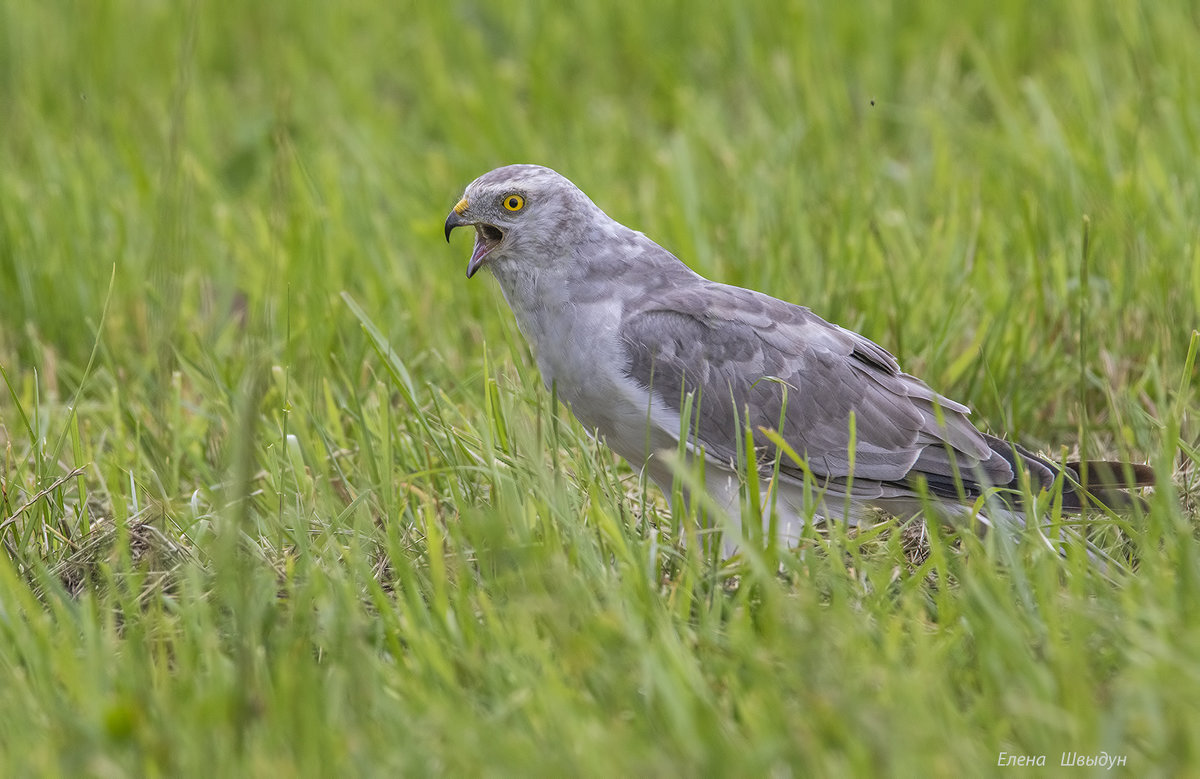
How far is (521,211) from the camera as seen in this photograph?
4195mm

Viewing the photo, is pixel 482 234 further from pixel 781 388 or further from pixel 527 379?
pixel 781 388

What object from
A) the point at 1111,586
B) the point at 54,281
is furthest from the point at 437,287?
the point at 1111,586

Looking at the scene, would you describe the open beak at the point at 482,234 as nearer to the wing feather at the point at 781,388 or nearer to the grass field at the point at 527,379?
the grass field at the point at 527,379

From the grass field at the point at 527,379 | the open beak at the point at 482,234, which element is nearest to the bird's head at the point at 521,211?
the open beak at the point at 482,234

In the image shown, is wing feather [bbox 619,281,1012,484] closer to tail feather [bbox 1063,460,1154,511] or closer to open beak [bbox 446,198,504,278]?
tail feather [bbox 1063,460,1154,511]

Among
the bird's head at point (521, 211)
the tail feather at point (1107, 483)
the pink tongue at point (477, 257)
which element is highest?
the bird's head at point (521, 211)

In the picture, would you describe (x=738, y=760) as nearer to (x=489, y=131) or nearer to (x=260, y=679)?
(x=260, y=679)

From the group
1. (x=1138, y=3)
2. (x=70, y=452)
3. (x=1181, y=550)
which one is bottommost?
(x=70, y=452)

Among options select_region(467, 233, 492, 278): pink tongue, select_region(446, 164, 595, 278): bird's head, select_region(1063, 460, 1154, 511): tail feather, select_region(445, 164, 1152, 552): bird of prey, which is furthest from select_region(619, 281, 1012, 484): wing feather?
select_region(467, 233, 492, 278): pink tongue

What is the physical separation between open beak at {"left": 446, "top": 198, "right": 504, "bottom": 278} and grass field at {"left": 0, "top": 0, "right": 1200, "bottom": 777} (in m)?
0.31

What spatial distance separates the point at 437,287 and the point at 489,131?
178cm

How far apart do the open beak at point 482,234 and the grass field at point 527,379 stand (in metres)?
0.31

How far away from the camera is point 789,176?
237 inches

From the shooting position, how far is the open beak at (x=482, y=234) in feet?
13.8
